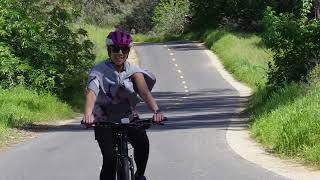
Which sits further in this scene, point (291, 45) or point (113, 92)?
point (291, 45)

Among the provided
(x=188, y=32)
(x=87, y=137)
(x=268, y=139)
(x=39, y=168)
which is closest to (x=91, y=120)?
(x=39, y=168)

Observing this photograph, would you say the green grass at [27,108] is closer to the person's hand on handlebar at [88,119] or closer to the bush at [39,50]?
the bush at [39,50]

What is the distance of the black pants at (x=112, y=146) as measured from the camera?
6.36m

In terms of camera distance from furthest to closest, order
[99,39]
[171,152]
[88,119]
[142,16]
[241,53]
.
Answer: [142,16], [99,39], [241,53], [171,152], [88,119]

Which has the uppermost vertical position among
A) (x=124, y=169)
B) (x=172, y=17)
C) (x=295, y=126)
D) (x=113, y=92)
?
(x=113, y=92)

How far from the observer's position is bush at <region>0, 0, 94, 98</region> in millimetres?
23000

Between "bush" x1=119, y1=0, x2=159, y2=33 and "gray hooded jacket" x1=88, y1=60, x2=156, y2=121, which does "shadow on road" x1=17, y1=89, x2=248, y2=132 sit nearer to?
"gray hooded jacket" x1=88, y1=60, x2=156, y2=121

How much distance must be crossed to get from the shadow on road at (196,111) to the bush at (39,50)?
2903mm

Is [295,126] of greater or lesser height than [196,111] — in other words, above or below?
above

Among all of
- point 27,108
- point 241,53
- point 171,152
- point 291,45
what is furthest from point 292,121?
point 241,53

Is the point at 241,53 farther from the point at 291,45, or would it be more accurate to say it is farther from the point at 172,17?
the point at 172,17

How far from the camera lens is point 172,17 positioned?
248 feet

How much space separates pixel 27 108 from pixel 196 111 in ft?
17.5

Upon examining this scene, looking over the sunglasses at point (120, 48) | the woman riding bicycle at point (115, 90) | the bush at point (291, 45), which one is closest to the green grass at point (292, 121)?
the bush at point (291, 45)
